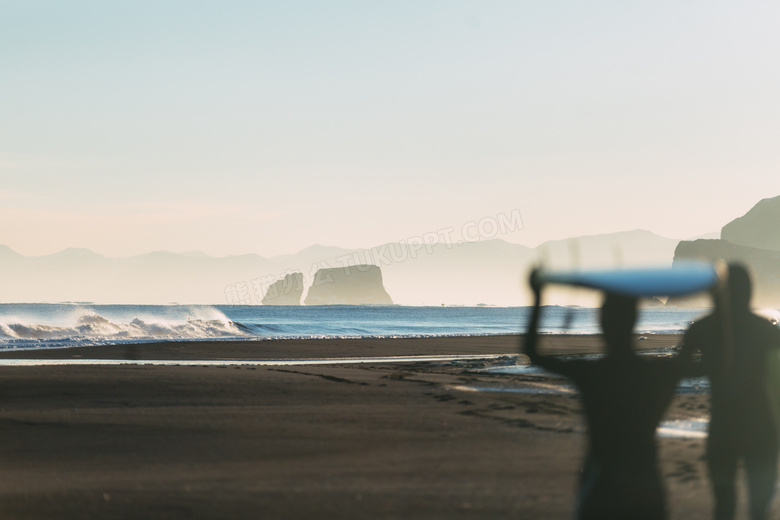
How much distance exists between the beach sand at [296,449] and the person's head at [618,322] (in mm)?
970

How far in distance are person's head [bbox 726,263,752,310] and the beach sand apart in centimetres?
122

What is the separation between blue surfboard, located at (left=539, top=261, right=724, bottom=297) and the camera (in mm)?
3273

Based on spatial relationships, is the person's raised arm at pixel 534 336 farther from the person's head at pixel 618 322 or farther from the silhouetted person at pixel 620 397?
the person's head at pixel 618 322

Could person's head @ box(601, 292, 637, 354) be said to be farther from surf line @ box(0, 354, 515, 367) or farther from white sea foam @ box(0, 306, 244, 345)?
white sea foam @ box(0, 306, 244, 345)

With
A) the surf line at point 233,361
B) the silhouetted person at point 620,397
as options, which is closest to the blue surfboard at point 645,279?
the silhouetted person at point 620,397

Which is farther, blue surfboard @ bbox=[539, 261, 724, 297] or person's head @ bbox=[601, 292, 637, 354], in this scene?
person's head @ bbox=[601, 292, 637, 354]

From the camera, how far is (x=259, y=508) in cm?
573

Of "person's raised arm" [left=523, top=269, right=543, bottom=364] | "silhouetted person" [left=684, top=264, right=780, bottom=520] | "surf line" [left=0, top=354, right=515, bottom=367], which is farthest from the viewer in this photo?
"surf line" [left=0, top=354, right=515, bottom=367]

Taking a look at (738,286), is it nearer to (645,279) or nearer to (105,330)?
(645,279)

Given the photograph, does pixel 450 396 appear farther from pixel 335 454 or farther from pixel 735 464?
pixel 735 464

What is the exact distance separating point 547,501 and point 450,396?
701cm

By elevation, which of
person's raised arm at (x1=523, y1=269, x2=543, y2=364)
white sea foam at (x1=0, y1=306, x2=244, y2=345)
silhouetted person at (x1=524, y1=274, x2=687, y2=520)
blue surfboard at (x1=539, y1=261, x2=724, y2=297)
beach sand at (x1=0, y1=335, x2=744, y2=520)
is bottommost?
beach sand at (x1=0, y1=335, x2=744, y2=520)

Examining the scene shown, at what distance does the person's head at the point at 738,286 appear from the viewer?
16.7ft

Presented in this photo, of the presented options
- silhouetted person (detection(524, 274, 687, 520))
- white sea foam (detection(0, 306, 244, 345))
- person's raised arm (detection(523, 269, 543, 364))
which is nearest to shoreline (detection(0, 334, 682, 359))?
white sea foam (detection(0, 306, 244, 345))
